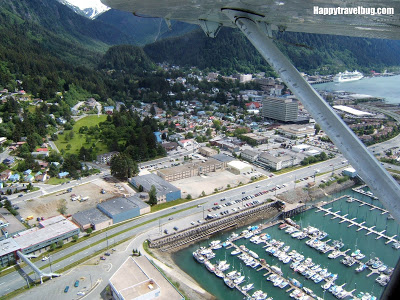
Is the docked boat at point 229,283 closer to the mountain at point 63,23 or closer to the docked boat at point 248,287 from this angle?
the docked boat at point 248,287

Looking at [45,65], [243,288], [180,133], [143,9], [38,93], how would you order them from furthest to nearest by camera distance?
[45,65], [38,93], [180,133], [243,288], [143,9]

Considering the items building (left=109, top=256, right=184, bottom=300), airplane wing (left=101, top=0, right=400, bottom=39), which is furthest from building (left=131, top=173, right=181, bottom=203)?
airplane wing (left=101, top=0, right=400, bottom=39)

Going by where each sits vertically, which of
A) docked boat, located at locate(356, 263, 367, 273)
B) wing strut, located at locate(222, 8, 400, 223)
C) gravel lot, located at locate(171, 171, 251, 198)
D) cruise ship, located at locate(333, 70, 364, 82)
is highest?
wing strut, located at locate(222, 8, 400, 223)

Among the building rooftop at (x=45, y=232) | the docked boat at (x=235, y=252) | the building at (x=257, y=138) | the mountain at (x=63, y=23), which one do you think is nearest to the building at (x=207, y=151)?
the building at (x=257, y=138)

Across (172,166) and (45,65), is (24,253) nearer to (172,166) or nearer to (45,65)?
(172,166)

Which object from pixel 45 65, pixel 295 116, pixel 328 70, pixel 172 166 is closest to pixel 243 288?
pixel 172 166

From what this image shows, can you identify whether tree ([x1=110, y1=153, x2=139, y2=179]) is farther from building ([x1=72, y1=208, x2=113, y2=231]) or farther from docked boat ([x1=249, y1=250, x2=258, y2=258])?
docked boat ([x1=249, y1=250, x2=258, y2=258])
